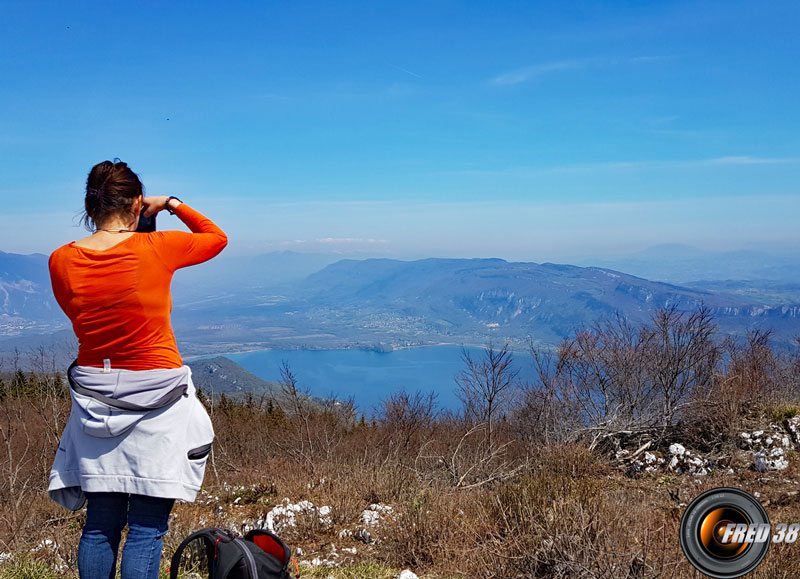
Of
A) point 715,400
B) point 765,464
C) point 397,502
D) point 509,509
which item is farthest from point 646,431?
point 509,509

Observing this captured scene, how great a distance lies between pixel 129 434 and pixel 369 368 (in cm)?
15159

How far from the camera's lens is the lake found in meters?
125

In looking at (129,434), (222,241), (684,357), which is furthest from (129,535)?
(684,357)

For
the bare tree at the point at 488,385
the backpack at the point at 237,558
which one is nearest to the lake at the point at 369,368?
the bare tree at the point at 488,385

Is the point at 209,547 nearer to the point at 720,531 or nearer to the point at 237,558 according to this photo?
the point at 237,558

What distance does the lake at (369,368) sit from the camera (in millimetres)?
124938

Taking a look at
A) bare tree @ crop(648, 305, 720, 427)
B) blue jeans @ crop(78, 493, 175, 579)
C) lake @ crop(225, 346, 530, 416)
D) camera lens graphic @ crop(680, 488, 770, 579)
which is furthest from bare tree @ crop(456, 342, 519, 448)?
lake @ crop(225, 346, 530, 416)

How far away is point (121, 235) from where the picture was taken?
208 cm

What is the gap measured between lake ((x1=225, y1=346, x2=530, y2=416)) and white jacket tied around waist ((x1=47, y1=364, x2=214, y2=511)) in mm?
110234

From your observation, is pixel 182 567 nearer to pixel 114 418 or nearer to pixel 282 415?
pixel 114 418

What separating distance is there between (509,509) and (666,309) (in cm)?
1906

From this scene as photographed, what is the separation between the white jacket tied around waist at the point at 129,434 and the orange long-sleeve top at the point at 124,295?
74mm

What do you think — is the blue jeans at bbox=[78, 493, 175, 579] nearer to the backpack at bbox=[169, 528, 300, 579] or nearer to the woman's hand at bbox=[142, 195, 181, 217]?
the backpack at bbox=[169, 528, 300, 579]

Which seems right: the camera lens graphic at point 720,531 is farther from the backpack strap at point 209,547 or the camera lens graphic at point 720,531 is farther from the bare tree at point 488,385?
the bare tree at point 488,385
